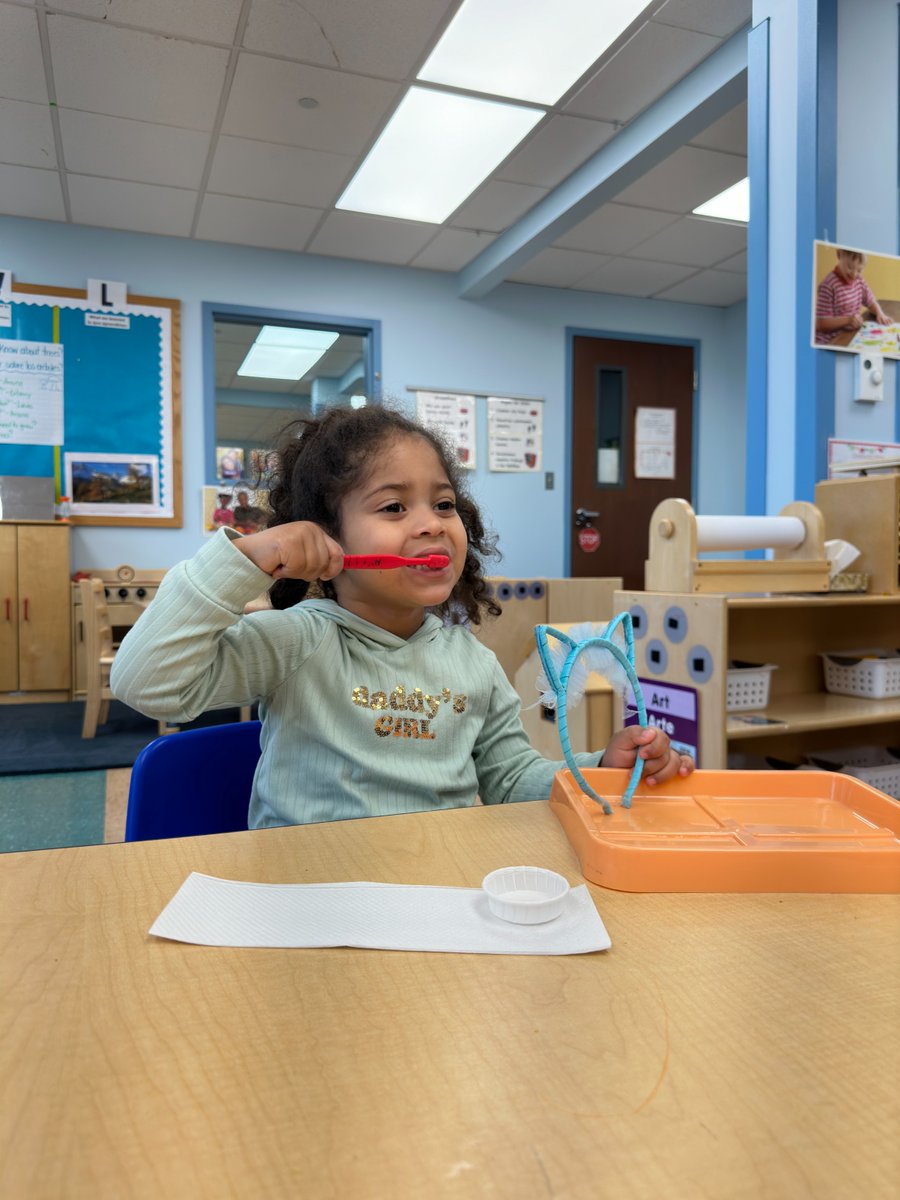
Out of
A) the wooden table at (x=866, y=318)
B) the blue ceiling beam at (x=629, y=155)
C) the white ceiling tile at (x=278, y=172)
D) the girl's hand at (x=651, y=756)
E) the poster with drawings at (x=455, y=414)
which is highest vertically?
the white ceiling tile at (x=278, y=172)

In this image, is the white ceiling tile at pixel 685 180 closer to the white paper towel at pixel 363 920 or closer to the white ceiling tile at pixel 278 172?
the white ceiling tile at pixel 278 172

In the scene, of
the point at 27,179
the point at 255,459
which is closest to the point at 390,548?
the point at 255,459

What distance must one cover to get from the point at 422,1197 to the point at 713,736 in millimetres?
1726

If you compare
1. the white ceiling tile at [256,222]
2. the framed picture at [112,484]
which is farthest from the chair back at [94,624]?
the white ceiling tile at [256,222]

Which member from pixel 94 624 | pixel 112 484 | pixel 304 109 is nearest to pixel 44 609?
pixel 112 484

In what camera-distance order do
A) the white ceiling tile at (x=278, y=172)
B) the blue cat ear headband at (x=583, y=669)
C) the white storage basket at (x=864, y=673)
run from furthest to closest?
the white ceiling tile at (x=278, y=172)
the white storage basket at (x=864, y=673)
the blue cat ear headband at (x=583, y=669)

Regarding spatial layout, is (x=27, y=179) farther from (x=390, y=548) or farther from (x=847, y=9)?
(x=390, y=548)

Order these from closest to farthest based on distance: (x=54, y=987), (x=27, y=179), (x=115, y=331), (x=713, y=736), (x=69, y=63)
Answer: (x=54, y=987), (x=713, y=736), (x=69, y=63), (x=27, y=179), (x=115, y=331)

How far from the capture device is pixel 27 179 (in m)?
3.63

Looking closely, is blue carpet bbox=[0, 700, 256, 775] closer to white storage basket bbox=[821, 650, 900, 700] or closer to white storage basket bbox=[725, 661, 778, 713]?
white storage basket bbox=[725, 661, 778, 713]

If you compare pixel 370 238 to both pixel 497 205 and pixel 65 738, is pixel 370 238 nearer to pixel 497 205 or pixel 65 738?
A: pixel 497 205

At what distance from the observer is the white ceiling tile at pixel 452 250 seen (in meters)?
4.27

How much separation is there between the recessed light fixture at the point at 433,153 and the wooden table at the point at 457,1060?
3231mm

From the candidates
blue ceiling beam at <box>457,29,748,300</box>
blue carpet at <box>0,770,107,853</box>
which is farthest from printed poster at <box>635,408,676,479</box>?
blue carpet at <box>0,770,107,853</box>
